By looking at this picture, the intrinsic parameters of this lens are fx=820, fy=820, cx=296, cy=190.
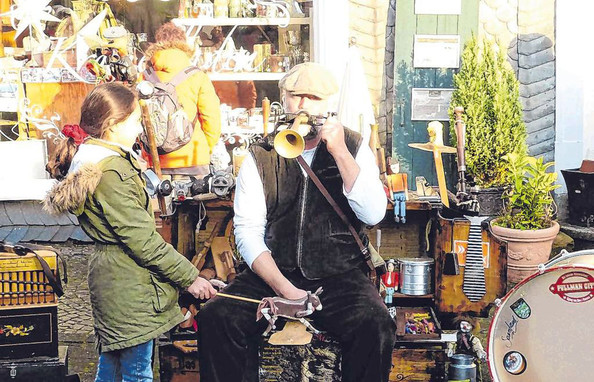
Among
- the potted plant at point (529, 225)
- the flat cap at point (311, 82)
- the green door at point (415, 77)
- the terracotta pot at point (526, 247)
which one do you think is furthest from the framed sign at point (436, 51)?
the flat cap at point (311, 82)

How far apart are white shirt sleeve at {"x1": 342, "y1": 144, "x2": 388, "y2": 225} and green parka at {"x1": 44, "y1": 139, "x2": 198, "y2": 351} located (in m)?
0.87

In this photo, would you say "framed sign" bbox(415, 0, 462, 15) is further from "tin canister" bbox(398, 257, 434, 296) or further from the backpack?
"tin canister" bbox(398, 257, 434, 296)

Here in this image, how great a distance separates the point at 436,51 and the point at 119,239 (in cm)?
443

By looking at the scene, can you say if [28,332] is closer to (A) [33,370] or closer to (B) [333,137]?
(A) [33,370]

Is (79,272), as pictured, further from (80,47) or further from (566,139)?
(566,139)

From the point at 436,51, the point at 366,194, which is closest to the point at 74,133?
the point at 366,194

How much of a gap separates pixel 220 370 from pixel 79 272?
3.30 m

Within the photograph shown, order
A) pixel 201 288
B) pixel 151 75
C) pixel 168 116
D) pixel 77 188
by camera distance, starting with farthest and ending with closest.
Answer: pixel 151 75 → pixel 168 116 → pixel 201 288 → pixel 77 188

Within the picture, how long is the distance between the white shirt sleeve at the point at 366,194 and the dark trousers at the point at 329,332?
36cm

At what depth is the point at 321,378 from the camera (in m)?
4.08

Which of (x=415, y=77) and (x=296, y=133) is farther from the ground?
(x=415, y=77)

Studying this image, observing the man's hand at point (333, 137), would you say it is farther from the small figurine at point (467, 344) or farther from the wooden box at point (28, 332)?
the wooden box at point (28, 332)

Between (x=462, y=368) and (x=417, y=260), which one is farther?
(x=417, y=260)

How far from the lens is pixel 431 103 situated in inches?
290
